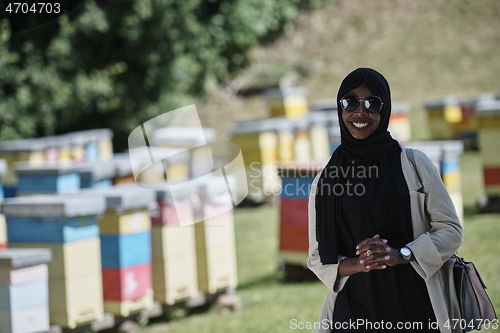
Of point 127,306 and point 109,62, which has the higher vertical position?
point 109,62

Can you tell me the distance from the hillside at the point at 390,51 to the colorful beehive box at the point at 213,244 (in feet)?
40.3

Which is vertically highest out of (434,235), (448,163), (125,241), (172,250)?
(448,163)

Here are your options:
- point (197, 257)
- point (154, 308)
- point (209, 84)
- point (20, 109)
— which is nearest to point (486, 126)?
point (197, 257)

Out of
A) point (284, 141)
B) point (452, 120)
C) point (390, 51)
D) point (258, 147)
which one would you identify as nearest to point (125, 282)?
point (258, 147)

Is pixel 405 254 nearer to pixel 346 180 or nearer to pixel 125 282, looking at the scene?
pixel 346 180

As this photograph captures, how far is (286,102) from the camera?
14.1 m

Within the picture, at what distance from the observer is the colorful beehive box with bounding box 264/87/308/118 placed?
1417cm

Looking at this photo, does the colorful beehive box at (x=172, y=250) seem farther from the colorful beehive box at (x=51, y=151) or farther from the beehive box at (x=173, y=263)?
the colorful beehive box at (x=51, y=151)

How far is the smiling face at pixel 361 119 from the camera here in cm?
237

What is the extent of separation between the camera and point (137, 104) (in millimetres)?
17125

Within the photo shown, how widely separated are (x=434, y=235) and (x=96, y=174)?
211 inches

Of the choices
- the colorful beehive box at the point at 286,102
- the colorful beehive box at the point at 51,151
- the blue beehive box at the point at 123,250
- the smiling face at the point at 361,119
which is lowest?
the blue beehive box at the point at 123,250

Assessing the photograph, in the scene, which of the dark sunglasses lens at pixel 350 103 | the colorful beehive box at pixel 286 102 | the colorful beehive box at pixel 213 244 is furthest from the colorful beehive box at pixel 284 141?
the dark sunglasses lens at pixel 350 103

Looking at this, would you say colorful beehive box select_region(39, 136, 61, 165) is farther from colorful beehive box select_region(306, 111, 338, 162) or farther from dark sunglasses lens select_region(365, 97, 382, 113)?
dark sunglasses lens select_region(365, 97, 382, 113)
